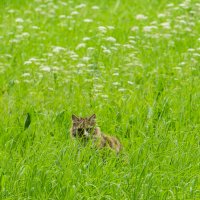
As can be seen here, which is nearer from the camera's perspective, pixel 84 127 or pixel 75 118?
pixel 84 127

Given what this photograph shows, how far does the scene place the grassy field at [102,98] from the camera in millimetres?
7395

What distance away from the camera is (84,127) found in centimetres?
854

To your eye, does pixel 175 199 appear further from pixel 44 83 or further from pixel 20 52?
pixel 20 52

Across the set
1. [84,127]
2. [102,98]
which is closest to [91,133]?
[84,127]

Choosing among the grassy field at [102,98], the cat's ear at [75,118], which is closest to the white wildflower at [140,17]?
the grassy field at [102,98]

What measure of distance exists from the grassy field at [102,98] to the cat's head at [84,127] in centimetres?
17

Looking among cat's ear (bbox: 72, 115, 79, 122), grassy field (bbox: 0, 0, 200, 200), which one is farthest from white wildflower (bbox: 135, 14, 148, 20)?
cat's ear (bbox: 72, 115, 79, 122)

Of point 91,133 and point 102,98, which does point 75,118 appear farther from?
point 102,98

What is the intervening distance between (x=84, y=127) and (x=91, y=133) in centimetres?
10

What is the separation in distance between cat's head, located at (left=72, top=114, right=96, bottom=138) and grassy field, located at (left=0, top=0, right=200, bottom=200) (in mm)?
168

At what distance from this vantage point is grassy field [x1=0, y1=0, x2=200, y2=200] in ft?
24.3

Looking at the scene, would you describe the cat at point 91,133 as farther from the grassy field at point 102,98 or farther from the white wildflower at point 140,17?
the white wildflower at point 140,17

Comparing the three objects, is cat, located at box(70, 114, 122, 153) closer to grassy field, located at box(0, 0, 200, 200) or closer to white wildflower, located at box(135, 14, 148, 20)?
grassy field, located at box(0, 0, 200, 200)

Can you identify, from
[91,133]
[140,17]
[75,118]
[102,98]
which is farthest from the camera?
[140,17]
